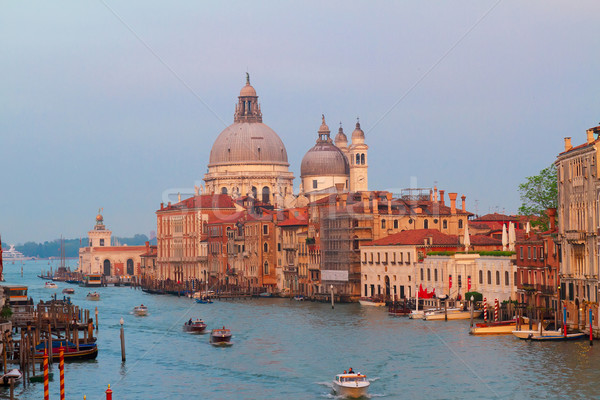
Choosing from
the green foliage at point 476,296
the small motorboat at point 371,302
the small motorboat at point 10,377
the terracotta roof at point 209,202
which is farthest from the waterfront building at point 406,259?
the terracotta roof at point 209,202

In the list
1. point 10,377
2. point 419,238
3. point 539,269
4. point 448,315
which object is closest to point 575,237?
point 539,269

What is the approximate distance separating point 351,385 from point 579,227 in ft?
52.1

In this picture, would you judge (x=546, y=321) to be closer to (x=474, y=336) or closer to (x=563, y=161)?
(x=474, y=336)

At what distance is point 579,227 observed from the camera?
176 ft

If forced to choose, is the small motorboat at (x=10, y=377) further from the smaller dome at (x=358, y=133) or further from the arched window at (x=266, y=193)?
the arched window at (x=266, y=193)

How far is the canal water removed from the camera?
43.4 m

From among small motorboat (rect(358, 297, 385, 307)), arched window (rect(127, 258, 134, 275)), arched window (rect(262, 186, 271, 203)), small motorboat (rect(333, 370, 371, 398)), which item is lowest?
small motorboat (rect(333, 370, 371, 398))

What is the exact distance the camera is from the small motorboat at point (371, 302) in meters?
83.4

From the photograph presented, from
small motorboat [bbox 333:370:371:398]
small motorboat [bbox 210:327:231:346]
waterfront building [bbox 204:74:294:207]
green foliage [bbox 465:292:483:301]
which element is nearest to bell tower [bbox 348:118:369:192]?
waterfront building [bbox 204:74:294:207]

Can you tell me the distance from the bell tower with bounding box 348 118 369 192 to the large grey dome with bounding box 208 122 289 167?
12825 mm

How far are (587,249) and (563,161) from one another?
517cm

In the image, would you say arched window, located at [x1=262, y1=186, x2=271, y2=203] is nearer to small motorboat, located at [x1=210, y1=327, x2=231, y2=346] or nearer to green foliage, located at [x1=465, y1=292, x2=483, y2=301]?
green foliage, located at [x1=465, y1=292, x2=483, y2=301]

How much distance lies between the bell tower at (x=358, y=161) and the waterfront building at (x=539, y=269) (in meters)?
73.8

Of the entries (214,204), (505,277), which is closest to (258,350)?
(505,277)
